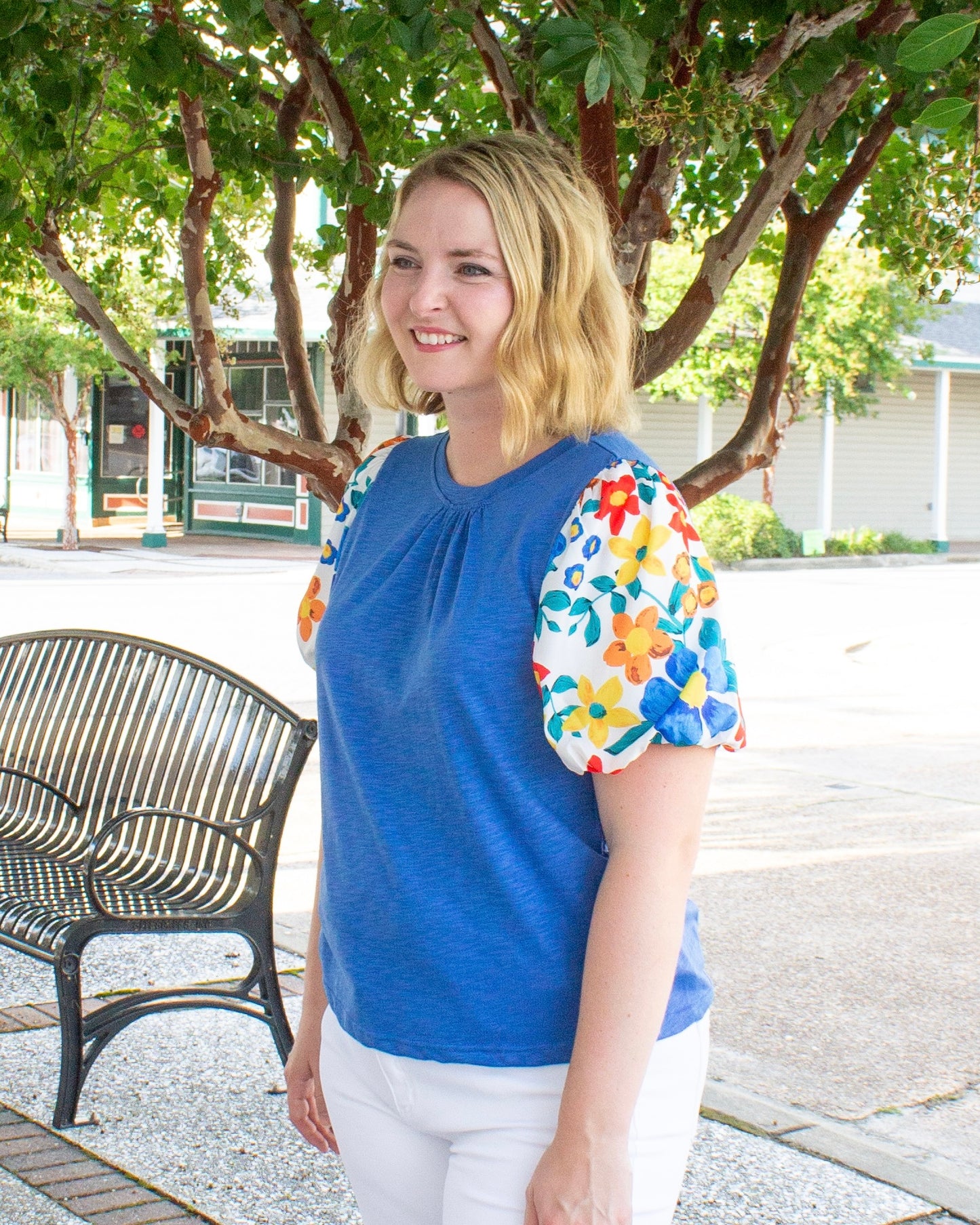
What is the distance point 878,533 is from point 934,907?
2126cm

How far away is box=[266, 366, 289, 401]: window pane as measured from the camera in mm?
25719

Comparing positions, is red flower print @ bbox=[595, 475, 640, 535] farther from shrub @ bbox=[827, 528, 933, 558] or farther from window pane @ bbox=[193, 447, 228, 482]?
window pane @ bbox=[193, 447, 228, 482]

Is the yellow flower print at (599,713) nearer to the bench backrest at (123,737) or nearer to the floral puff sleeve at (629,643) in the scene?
the floral puff sleeve at (629,643)

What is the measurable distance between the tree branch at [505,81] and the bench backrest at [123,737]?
1761 millimetres

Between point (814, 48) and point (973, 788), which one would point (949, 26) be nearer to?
point (814, 48)

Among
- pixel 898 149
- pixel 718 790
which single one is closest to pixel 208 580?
pixel 718 790

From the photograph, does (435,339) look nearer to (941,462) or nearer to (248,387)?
(248,387)

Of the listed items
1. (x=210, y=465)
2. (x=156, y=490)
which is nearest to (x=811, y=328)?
(x=156, y=490)

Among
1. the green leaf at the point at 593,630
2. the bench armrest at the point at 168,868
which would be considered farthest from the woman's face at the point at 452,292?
the bench armrest at the point at 168,868

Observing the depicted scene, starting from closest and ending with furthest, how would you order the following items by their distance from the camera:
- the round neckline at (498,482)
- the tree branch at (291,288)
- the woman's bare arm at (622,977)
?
the woman's bare arm at (622,977) < the round neckline at (498,482) < the tree branch at (291,288)

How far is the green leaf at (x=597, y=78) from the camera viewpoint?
2477mm

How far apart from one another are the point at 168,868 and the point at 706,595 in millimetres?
3181

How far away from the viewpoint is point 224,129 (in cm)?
396

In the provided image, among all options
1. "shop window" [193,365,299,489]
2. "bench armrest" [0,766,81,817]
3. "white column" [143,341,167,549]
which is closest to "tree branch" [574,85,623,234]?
"bench armrest" [0,766,81,817]
